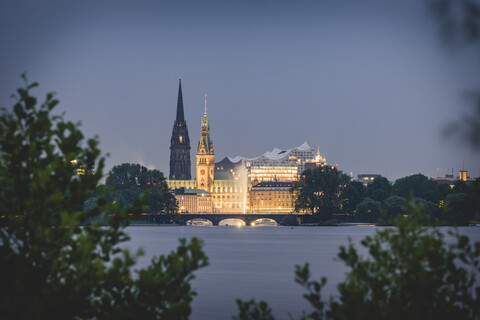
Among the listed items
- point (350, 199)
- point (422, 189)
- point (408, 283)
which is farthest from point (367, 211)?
point (408, 283)

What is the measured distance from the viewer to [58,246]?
12.1 m

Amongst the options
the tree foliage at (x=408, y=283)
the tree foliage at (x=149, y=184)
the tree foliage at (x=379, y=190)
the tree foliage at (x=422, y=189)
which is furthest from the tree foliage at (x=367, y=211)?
the tree foliage at (x=408, y=283)

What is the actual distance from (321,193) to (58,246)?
173080 millimetres

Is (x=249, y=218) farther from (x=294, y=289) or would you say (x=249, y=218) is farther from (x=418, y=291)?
(x=418, y=291)

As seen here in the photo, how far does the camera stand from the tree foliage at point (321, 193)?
179m

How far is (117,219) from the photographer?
13.2 m

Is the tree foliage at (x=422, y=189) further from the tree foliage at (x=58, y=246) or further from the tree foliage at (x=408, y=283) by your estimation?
the tree foliage at (x=58, y=246)

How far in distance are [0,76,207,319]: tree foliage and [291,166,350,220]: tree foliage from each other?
166678mm

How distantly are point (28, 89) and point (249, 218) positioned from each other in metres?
185

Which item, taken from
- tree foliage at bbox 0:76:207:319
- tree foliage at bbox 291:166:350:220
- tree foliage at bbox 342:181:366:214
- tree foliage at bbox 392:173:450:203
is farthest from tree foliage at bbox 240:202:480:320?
tree foliage at bbox 342:181:366:214

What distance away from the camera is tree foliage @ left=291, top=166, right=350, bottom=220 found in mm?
179250

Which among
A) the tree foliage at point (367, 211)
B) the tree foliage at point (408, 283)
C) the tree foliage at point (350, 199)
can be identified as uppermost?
the tree foliage at point (350, 199)

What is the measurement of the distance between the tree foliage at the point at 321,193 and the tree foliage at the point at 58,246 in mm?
166678

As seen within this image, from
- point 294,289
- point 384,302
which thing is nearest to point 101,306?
point 384,302
